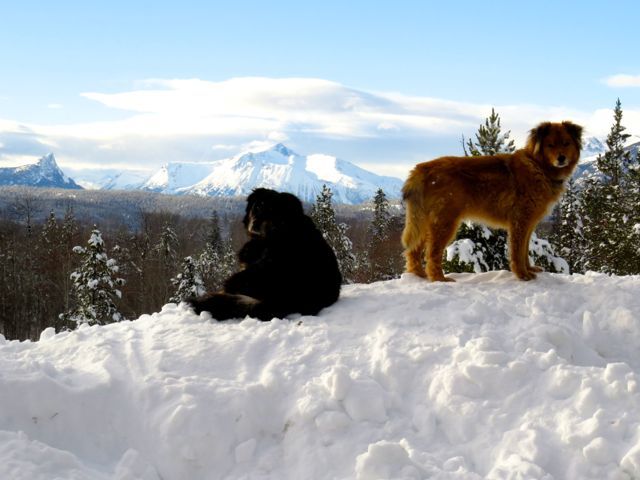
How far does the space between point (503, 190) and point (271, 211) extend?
10.9ft

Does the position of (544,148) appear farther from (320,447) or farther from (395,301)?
(320,447)

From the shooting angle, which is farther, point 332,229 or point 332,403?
point 332,229

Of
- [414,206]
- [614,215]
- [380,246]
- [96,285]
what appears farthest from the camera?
[380,246]

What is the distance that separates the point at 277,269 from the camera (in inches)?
250

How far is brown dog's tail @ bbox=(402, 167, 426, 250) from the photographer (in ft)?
24.8

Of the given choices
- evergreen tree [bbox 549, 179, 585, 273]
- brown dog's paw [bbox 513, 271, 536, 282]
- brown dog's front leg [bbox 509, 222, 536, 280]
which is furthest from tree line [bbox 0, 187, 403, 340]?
brown dog's paw [bbox 513, 271, 536, 282]

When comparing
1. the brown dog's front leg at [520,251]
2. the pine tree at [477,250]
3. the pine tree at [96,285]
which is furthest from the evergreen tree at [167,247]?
the brown dog's front leg at [520,251]

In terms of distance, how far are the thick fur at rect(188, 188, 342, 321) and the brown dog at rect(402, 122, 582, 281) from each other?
5.50ft

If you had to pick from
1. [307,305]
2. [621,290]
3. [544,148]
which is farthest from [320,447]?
[544,148]

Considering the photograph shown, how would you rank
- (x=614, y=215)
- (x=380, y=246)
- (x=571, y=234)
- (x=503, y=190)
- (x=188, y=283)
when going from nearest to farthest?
1. (x=503, y=190)
2. (x=614, y=215)
3. (x=188, y=283)
4. (x=571, y=234)
5. (x=380, y=246)

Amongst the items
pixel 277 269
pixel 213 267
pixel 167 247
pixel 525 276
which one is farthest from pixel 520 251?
pixel 213 267

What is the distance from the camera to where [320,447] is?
3.97 meters

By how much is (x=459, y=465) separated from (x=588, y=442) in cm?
92

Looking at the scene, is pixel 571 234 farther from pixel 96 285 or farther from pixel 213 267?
pixel 96 285
